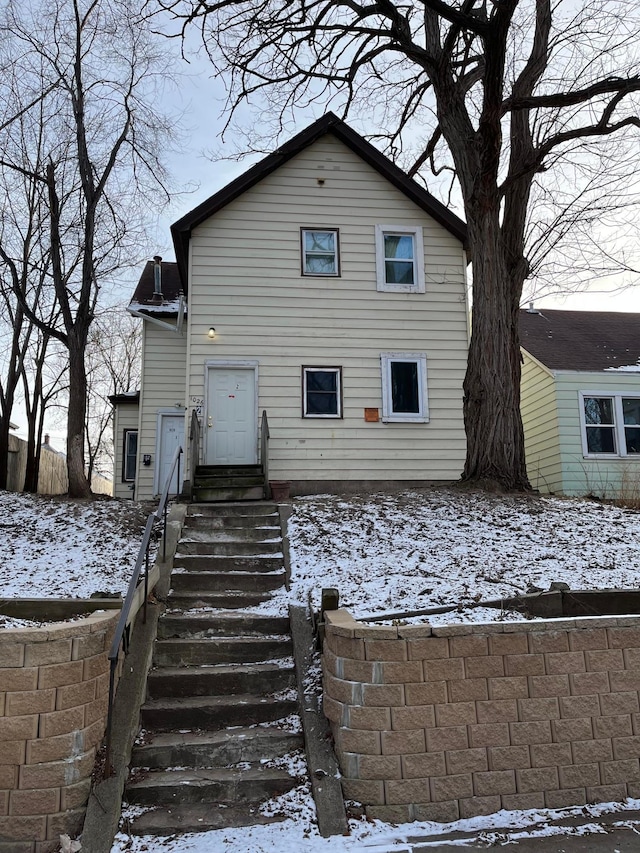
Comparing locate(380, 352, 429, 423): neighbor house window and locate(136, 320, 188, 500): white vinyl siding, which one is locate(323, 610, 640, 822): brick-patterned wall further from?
locate(136, 320, 188, 500): white vinyl siding

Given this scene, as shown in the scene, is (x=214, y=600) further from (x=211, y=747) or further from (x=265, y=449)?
(x=265, y=449)

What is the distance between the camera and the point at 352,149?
1270 cm

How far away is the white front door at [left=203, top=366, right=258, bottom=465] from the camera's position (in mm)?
11508

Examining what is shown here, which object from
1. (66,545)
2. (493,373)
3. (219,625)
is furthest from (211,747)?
(493,373)

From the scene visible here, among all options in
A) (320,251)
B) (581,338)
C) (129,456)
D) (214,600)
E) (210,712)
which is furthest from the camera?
(581,338)

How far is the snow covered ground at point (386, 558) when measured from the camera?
378 cm

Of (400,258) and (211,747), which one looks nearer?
(211,747)

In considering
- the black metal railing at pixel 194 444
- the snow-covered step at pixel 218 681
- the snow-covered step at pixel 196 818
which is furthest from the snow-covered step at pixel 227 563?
the black metal railing at pixel 194 444

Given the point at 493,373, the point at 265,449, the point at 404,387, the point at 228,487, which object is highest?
the point at 404,387

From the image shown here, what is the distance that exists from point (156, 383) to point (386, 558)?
8899mm

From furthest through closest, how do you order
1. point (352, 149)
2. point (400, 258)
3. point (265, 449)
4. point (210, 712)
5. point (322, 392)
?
point (352, 149), point (400, 258), point (322, 392), point (265, 449), point (210, 712)

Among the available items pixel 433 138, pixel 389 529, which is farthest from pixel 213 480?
pixel 433 138

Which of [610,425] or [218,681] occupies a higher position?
[610,425]

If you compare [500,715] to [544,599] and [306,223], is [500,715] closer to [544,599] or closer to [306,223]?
[544,599]
